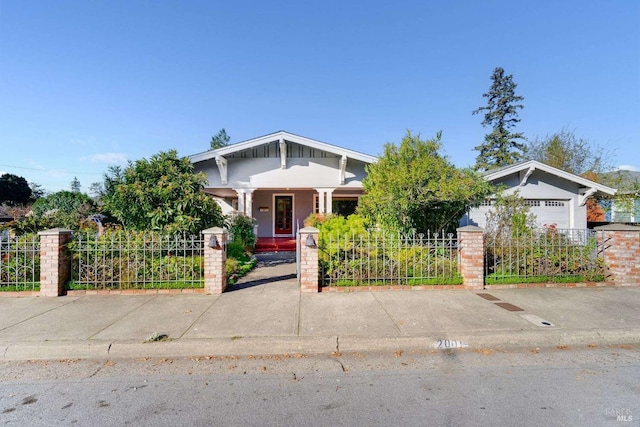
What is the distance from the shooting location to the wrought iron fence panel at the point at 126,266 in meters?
6.51

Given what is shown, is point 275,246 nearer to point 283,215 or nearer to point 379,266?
point 283,215

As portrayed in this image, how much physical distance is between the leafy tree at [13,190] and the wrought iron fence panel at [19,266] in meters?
27.7

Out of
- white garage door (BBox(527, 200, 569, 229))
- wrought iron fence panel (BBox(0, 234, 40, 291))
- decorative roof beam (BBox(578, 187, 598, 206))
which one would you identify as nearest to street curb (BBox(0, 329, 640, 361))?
wrought iron fence panel (BBox(0, 234, 40, 291))

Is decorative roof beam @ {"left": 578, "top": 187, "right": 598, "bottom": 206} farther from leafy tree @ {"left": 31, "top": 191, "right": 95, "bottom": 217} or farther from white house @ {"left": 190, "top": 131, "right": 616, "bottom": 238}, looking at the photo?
leafy tree @ {"left": 31, "top": 191, "right": 95, "bottom": 217}

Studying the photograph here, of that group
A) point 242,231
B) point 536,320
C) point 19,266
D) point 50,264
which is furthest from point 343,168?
point 19,266

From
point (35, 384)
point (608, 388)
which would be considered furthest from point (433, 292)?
point (35, 384)

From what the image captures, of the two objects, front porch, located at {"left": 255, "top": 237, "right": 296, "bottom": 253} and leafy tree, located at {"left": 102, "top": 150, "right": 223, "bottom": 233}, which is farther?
front porch, located at {"left": 255, "top": 237, "right": 296, "bottom": 253}

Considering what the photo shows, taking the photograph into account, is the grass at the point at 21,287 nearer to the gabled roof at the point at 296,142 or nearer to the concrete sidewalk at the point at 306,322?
the concrete sidewalk at the point at 306,322

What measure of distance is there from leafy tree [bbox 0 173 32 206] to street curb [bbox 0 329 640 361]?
31.8 meters

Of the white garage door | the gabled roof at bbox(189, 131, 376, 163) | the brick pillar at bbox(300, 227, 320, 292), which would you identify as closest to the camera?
the brick pillar at bbox(300, 227, 320, 292)

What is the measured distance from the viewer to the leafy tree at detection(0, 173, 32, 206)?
86.1 ft

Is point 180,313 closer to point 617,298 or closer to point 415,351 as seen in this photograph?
point 415,351

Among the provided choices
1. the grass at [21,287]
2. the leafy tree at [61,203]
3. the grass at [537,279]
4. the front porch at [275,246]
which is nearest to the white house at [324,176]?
the front porch at [275,246]

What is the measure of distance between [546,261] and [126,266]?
373 inches
